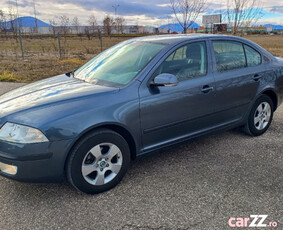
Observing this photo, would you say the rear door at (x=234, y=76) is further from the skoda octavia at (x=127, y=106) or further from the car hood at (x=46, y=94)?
the car hood at (x=46, y=94)

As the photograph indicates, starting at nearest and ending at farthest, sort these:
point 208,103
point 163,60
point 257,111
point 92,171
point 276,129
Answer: point 92,171 < point 163,60 < point 208,103 < point 257,111 < point 276,129

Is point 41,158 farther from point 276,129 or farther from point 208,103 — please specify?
point 276,129

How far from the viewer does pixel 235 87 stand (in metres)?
3.80

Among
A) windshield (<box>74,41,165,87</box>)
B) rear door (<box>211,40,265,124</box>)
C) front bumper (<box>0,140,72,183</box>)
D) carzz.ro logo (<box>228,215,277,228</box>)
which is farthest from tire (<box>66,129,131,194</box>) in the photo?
rear door (<box>211,40,265,124</box>)

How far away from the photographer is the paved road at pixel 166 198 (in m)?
2.46

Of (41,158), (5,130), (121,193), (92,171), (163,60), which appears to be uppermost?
(163,60)

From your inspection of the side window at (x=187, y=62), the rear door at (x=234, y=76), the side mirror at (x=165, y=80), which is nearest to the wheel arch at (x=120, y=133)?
the side mirror at (x=165, y=80)

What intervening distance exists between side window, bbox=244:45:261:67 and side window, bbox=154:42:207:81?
2.89 feet

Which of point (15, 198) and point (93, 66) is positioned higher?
point (93, 66)

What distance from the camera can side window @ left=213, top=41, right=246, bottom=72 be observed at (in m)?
3.70

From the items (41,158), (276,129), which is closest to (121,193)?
(41,158)

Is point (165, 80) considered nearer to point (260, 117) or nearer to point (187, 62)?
point (187, 62)

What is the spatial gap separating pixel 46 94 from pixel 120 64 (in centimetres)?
98

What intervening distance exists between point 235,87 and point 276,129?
1490 millimetres
